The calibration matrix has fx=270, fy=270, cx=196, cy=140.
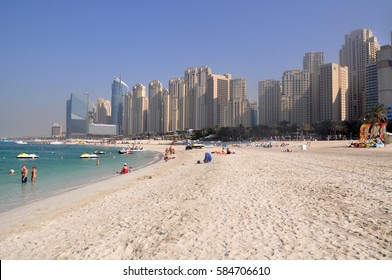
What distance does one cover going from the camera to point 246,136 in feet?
371

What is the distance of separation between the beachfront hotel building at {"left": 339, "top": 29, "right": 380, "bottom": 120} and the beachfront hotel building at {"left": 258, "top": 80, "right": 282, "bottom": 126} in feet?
95.5

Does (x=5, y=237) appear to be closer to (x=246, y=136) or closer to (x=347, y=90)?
(x=246, y=136)

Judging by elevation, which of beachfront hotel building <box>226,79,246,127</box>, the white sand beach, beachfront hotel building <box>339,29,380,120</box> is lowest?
the white sand beach

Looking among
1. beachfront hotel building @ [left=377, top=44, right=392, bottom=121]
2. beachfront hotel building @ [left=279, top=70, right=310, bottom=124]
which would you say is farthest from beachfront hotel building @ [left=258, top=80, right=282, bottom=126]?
beachfront hotel building @ [left=377, top=44, right=392, bottom=121]

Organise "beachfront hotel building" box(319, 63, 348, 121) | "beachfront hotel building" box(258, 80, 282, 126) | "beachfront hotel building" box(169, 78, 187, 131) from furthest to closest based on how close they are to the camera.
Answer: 1. "beachfront hotel building" box(169, 78, 187, 131)
2. "beachfront hotel building" box(258, 80, 282, 126)
3. "beachfront hotel building" box(319, 63, 348, 121)

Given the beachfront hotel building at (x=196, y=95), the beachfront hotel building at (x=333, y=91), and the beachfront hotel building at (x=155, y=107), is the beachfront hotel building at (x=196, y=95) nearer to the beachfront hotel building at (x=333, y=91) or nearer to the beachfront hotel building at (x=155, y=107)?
the beachfront hotel building at (x=155, y=107)

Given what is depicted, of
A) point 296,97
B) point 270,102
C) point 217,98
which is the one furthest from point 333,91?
point 217,98

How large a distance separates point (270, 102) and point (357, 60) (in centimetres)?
4777

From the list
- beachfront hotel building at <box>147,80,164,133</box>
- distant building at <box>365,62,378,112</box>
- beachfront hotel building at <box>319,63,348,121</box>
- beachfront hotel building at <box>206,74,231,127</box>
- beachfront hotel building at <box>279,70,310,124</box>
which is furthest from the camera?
beachfront hotel building at <box>147,80,164,133</box>

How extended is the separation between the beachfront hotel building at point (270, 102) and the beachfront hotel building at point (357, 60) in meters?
29.1

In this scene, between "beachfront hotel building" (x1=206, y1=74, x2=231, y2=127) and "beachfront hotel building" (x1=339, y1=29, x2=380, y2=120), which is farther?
"beachfront hotel building" (x1=206, y1=74, x2=231, y2=127)

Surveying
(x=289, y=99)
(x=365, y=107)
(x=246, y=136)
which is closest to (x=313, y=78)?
(x=289, y=99)

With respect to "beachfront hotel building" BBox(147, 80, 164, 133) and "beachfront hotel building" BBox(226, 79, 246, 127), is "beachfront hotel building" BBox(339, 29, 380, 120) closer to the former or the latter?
"beachfront hotel building" BBox(226, 79, 246, 127)

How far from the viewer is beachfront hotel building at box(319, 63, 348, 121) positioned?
4043 inches
